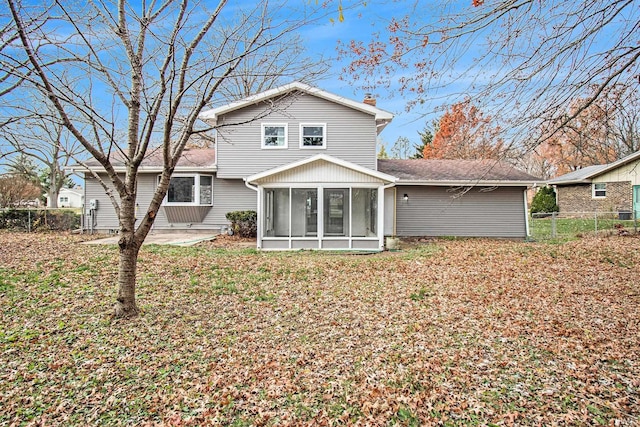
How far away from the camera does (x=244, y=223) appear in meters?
15.1

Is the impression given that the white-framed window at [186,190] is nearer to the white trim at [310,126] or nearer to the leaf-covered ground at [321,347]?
the white trim at [310,126]

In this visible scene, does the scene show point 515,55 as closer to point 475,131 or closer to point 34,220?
point 475,131

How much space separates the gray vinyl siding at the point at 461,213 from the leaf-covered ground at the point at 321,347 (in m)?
7.09

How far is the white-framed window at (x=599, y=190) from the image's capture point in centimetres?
2353

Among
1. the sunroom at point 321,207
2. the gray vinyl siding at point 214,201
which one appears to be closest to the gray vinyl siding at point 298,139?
the gray vinyl siding at point 214,201

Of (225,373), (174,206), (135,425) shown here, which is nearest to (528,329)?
(225,373)

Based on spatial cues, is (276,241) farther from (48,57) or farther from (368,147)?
(48,57)

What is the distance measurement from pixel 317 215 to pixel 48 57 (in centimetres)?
849

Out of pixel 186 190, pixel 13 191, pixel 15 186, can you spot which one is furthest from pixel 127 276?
pixel 15 186

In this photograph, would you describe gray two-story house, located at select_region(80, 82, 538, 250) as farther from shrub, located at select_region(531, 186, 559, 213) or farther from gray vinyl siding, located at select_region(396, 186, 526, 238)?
shrub, located at select_region(531, 186, 559, 213)

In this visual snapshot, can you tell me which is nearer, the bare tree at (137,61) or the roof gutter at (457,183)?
the bare tree at (137,61)

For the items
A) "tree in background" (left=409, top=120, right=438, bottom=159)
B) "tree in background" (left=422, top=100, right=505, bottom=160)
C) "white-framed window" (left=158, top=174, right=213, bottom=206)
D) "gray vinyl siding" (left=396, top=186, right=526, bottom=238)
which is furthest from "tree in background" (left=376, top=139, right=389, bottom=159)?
"tree in background" (left=422, top=100, right=505, bottom=160)

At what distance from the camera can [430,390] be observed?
365cm

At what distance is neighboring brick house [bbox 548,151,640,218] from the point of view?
71.9 ft
